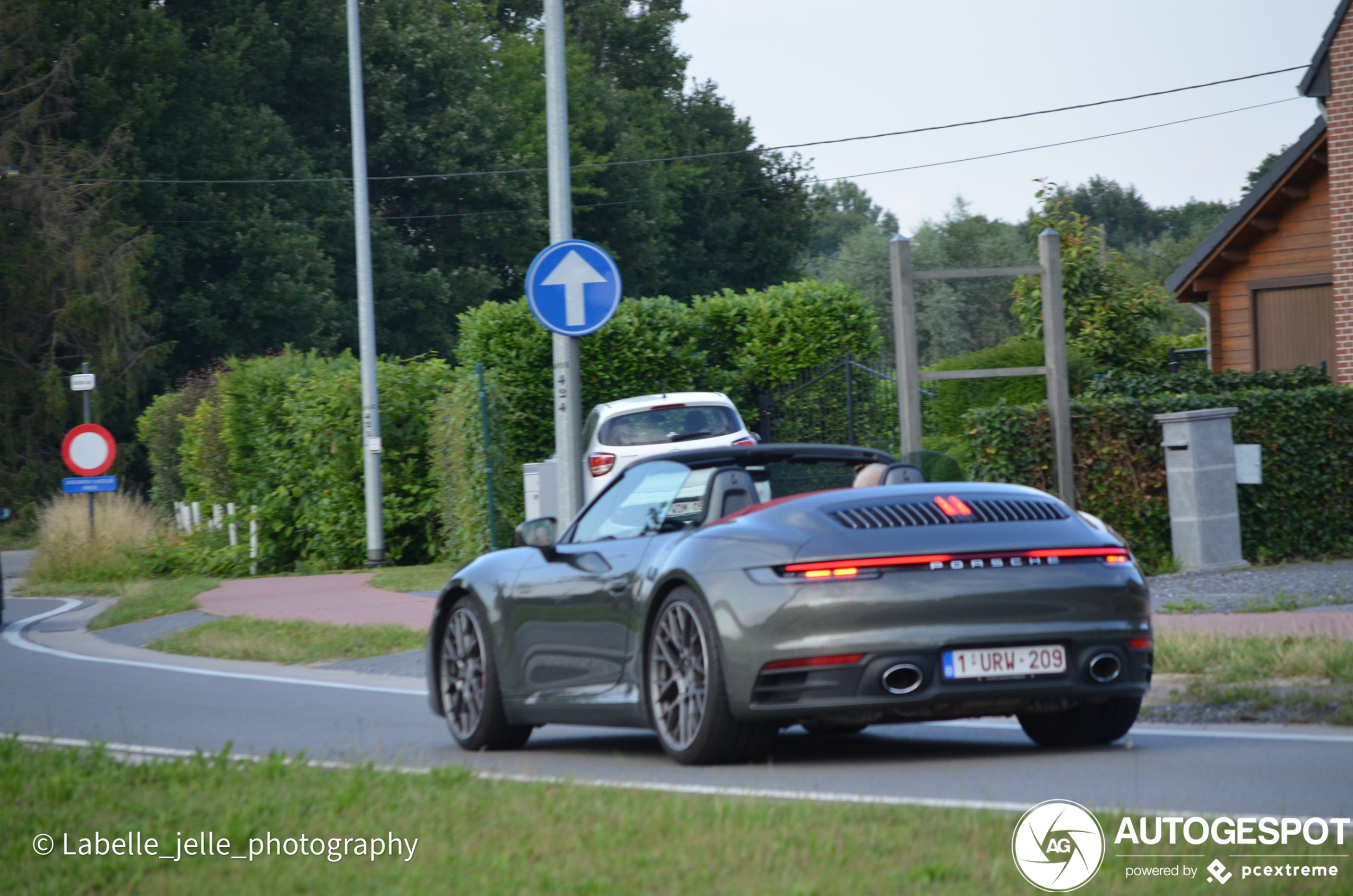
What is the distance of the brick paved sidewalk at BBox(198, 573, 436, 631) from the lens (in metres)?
17.0

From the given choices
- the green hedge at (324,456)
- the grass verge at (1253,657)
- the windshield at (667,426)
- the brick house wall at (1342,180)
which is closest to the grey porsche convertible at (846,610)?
the grass verge at (1253,657)

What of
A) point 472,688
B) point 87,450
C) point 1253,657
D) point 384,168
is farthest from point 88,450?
point 384,168

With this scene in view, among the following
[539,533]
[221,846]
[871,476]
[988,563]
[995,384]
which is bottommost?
[221,846]

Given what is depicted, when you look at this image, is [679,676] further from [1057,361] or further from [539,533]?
[1057,361]

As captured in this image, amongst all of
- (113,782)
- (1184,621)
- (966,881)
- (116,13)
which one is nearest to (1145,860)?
(966,881)

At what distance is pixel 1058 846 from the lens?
475cm

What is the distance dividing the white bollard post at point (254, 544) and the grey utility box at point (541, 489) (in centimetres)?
780

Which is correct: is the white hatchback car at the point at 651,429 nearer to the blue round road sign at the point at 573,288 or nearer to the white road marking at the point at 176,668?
the white road marking at the point at 176,668

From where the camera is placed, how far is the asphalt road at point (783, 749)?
6.21 metres

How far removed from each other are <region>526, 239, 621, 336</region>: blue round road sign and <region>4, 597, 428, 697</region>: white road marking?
A: 279cm

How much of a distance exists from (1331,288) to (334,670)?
17.4 metres

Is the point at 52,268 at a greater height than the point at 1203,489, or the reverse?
the point at 52,268

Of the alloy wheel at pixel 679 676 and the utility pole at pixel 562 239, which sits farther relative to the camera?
the utility pole at pixel 562 239

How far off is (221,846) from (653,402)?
16619 millimetres
